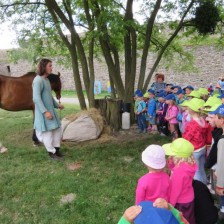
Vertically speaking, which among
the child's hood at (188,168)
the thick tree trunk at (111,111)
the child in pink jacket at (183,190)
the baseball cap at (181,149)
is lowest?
the thick tree trunk at (111,111)

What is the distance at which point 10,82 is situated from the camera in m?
7.71

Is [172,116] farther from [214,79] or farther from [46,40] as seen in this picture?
[214,79]

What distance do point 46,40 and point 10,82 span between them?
2699 millimetres

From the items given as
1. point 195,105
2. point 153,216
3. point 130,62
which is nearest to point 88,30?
point 130,62

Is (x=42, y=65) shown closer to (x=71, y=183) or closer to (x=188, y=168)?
(x=71, y=183)

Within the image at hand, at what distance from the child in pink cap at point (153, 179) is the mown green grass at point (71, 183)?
1293mm

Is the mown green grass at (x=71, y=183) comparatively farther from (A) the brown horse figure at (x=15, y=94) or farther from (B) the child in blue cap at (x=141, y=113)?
(A) the brown horse figure at (x=15, y=94)

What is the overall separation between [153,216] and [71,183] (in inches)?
132

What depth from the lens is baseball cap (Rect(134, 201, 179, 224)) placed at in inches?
58.4

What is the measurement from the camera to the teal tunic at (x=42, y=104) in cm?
550

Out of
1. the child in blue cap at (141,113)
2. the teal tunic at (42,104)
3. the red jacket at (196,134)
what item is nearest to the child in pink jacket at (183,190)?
the red jacket at (196,134)

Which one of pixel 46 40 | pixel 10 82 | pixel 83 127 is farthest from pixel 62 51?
pixel 83 127

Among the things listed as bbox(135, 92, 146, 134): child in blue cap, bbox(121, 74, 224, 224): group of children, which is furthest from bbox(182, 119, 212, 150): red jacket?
bbox(135, 92, 146, 134): child in blue cap

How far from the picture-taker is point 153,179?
2.52 m
